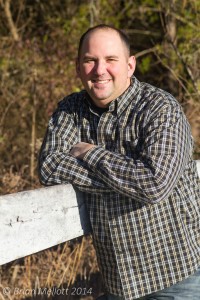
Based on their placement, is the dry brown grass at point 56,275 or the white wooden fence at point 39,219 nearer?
the white wooden fence at point 39,219

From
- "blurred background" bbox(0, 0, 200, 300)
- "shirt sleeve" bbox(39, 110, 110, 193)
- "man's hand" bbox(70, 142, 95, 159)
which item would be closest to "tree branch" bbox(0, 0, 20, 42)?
"blurred background" bbox(0, 0, 200, 300)

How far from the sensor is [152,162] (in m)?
A: 2.65

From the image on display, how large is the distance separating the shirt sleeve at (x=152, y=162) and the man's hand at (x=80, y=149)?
5 centimetres

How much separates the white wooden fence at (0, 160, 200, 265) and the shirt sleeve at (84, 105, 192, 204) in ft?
0.61

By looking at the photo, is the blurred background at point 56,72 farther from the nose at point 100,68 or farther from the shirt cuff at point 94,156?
the nose at point 100,68

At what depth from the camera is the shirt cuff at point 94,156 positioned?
271 centimetres

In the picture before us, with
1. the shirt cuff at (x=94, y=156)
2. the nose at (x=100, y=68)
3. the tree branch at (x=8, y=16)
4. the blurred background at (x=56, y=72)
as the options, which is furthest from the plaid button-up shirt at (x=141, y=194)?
the tree branch at (x=8, y=16)

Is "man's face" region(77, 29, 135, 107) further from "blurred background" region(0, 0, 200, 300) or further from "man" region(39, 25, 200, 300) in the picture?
"blurred background" region(0, 0, 200, 300)

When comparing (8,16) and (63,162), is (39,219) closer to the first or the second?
(63,162)

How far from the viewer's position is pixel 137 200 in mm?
2645

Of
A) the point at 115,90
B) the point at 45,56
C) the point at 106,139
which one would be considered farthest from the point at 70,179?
the point at 45,56

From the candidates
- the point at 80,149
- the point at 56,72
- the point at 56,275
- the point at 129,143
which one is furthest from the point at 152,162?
the point at 56,72

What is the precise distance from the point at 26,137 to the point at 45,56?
116 cm

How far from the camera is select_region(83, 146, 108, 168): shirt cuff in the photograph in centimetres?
271
